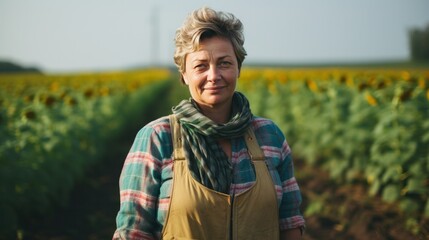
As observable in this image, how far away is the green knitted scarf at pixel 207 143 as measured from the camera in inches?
65.2

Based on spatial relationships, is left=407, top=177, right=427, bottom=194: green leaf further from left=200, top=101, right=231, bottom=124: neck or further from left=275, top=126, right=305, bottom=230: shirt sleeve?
left=200, top=101, right=231, bottom=124: neck

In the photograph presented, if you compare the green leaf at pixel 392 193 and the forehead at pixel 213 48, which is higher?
the forehead at pixel 213 48

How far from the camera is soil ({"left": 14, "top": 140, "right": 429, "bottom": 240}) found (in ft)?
13.0

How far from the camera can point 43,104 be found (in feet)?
17.1

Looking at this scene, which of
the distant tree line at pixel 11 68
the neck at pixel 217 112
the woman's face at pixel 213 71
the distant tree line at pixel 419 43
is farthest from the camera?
the distant tree line at pixel 11 68

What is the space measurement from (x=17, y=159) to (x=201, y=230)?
2542 millimetres

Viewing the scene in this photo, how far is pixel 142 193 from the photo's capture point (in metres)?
1.67

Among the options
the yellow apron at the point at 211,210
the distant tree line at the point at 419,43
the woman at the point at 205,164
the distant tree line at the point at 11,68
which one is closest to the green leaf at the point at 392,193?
the woman at the point at 205,164

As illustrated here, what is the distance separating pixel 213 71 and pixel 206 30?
16cm

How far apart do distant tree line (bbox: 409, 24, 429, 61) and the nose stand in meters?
38.0

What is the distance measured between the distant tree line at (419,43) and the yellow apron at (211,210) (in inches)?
1497

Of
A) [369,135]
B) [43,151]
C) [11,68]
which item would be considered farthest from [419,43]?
[43,151]

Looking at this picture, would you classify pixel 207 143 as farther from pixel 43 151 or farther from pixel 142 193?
pixel 43 151

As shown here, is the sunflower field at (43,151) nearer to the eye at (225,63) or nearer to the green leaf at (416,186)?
the eye at (225,63)
